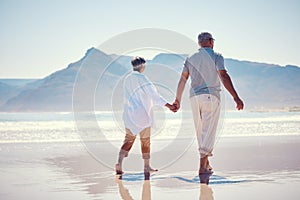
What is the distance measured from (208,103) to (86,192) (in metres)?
1.98

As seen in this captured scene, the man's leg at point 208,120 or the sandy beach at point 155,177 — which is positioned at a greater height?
the man's leg at point 208,120

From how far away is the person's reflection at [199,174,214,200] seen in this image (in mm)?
4957

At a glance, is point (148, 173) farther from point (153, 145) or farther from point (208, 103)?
point (153, 145)

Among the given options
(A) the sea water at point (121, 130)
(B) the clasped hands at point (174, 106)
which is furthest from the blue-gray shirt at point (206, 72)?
(A) the sea water at point (121, 130)

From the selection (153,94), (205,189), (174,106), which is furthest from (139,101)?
(205,189)

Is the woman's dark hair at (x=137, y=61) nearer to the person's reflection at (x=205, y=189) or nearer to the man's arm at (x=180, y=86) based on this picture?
the man's arm at (x=180, y=86)

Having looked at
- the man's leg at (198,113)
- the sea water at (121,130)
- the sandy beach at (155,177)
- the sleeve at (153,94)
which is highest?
the sleeve at (153,94)

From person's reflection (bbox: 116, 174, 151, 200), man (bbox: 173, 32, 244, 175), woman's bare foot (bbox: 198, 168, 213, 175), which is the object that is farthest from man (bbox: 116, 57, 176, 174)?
woman's bare foot (bbox: 198, 168, 213, 175)

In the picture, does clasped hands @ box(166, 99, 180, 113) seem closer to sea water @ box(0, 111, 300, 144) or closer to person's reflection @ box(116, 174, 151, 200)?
sea water @ box(0, 111, 300, 144)

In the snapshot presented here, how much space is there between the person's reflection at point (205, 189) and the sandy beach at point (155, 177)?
11mm

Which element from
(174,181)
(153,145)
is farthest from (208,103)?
(153,145)

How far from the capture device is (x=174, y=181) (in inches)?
235

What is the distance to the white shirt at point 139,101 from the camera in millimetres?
6250

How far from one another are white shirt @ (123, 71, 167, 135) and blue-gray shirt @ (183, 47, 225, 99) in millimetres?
510
